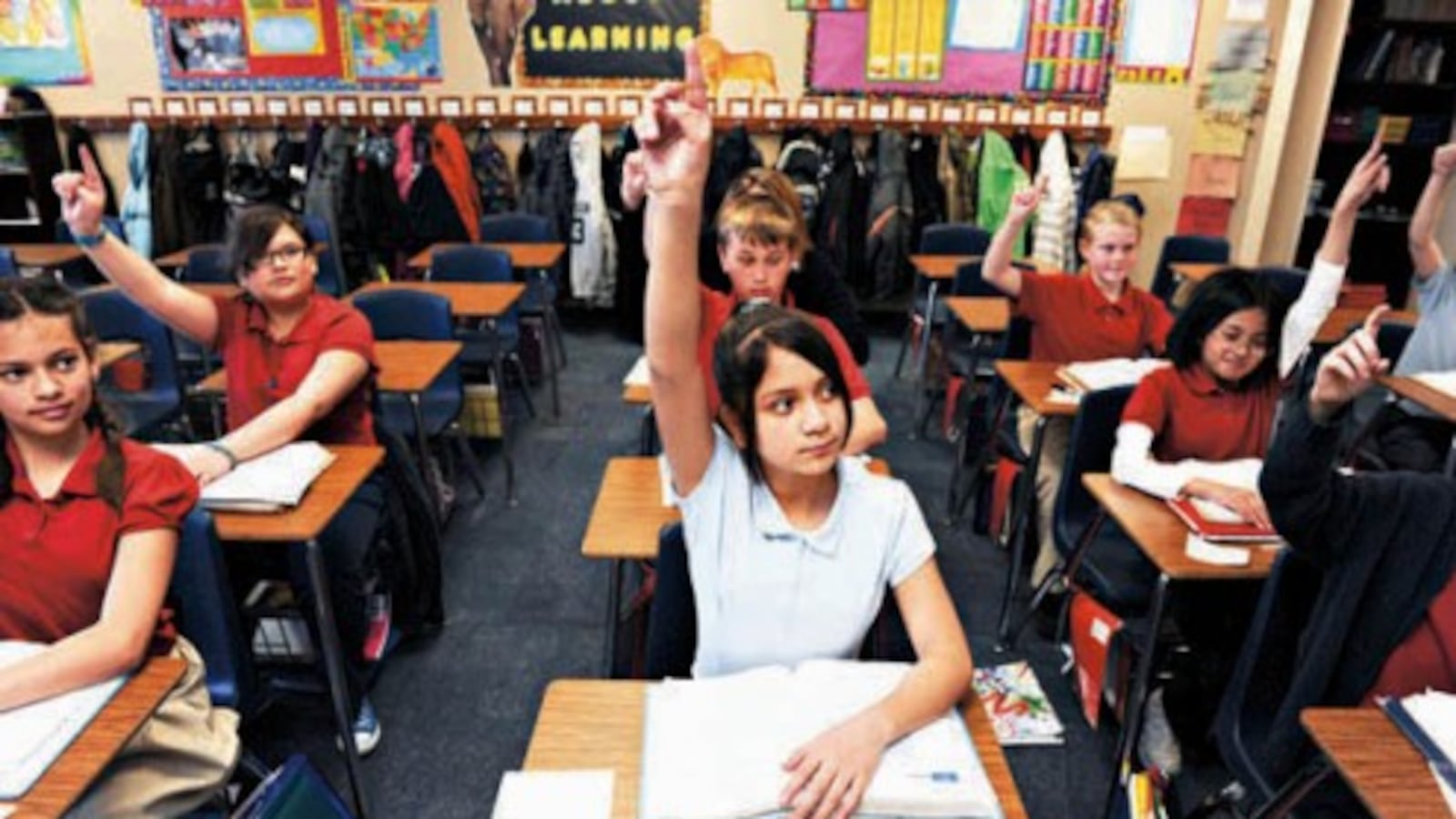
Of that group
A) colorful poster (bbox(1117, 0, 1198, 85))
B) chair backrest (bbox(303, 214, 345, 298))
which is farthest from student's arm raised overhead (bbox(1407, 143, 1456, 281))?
chair backrest (bbox(303, 214, 345, 298))

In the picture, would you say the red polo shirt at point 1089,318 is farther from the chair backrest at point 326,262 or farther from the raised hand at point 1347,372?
the chair backrest at point 326,262

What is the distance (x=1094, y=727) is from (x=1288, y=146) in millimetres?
4561

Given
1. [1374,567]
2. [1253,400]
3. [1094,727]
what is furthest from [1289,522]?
[1094,727]

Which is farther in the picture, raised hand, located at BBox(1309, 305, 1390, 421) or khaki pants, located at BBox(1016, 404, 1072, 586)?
khaki pants, located at BBox(1016, 404, 1072, 586)

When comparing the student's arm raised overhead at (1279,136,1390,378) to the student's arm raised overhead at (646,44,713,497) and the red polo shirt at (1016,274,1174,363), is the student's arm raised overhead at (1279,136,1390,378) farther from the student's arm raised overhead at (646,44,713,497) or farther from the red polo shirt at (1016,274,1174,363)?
the student's arm raised overhead at (646,44,713,497)

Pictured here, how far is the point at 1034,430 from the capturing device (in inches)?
107

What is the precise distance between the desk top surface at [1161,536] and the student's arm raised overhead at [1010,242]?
856 mm

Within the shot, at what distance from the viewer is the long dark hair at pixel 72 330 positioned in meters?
1.49

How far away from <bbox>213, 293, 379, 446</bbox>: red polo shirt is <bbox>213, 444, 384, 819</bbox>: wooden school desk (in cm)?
18

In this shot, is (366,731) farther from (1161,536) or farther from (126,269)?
(1161,536)

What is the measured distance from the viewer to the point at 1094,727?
7.65 feet

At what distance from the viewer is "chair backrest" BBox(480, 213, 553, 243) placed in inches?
190

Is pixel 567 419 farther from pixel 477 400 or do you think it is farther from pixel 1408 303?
pixel 1408 303

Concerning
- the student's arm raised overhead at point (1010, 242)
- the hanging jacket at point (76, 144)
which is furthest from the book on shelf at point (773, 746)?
the hanging jacket at point (76, 144)
